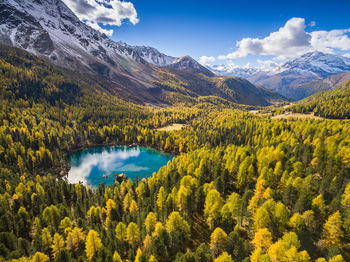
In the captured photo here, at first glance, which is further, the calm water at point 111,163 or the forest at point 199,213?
the calm water at point 111,163

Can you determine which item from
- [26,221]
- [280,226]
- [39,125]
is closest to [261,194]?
[280,226]

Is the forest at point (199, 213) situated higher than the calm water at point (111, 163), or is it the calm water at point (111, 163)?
the forest at point (199, 213)

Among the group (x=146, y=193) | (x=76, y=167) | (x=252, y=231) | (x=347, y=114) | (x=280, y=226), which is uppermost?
(x=347, y=114)

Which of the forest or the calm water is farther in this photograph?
the calm water

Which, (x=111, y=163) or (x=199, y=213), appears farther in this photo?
(x=111, y=163)

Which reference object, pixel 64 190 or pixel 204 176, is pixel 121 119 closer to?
pixel 64 190

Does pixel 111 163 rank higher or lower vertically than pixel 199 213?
lower

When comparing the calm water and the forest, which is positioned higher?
the forest

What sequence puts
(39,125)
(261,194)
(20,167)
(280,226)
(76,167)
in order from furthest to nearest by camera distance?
(39,125) → (76,167) → (20,167) → (261,194) → (280,226)
